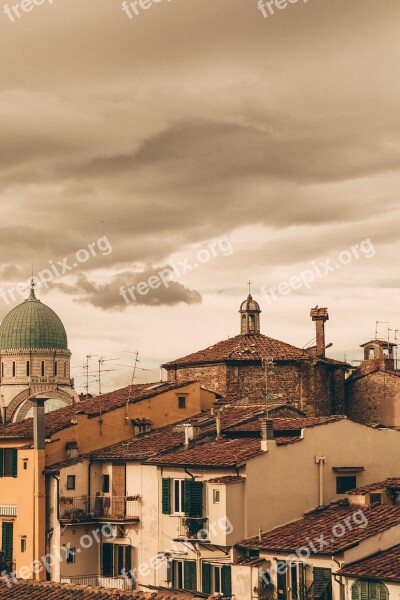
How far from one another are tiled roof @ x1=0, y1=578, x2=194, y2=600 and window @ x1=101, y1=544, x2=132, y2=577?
5.98m

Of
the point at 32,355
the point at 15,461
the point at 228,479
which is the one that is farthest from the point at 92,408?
the point at 32,355

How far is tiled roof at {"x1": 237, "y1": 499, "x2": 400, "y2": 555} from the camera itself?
35156 mm

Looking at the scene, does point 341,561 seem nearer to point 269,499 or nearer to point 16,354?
point 269,499

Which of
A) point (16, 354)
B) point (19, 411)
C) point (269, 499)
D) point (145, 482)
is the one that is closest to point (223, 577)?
point (269, 499)

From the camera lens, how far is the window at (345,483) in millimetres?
42188

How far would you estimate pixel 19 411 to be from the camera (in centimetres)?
10481

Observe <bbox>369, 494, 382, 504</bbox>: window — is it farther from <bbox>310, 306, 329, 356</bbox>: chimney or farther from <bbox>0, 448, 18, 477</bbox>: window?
<bbox>310, 306, 329, 356</bbox>: chimney

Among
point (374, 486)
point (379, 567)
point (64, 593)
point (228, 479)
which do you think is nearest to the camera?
point (379, 567)

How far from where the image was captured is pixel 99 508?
46281 millimetres

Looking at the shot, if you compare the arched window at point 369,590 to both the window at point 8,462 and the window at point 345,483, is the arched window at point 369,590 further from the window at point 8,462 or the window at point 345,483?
the window at point 8,462

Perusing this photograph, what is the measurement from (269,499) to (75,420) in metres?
11.7

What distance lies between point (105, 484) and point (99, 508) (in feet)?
3.20

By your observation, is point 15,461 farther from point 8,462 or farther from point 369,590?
point 369,590

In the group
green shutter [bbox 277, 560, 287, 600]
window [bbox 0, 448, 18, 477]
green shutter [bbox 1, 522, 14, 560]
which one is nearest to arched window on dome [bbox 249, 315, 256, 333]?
window [bbox 0, 448, 18, 477]
